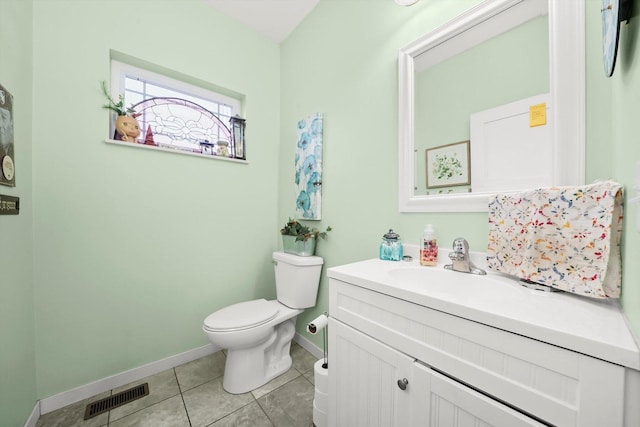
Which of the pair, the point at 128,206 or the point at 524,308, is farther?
the point at 128,206

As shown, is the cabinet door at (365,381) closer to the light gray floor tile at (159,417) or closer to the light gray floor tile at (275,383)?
the light gray floor tile at (275,383)

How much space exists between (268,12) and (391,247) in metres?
1.93

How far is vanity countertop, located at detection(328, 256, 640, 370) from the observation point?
17.1 inches

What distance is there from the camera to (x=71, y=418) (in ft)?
3.85

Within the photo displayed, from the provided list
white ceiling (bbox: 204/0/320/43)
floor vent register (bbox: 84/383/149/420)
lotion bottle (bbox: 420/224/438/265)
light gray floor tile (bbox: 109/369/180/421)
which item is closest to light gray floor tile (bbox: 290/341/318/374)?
light gray floor tile (bbox: 109/369/180/421)

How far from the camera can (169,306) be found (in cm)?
157

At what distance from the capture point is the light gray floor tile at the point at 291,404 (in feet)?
3.82

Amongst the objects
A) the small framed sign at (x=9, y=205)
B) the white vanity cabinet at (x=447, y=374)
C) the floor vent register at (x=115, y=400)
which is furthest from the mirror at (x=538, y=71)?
the floor vent register at (x=115, y=400)

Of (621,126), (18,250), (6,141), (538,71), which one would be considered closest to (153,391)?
(18,250)

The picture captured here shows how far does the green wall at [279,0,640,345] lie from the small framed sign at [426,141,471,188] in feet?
0.51

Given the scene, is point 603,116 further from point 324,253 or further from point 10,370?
point 10,370

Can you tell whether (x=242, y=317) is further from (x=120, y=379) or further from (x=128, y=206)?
(x=128, y=206)

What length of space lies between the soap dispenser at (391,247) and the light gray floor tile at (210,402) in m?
1.08

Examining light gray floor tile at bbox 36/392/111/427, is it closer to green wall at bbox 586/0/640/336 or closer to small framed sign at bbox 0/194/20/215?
small framed sign at bbox 0/194/20/215
